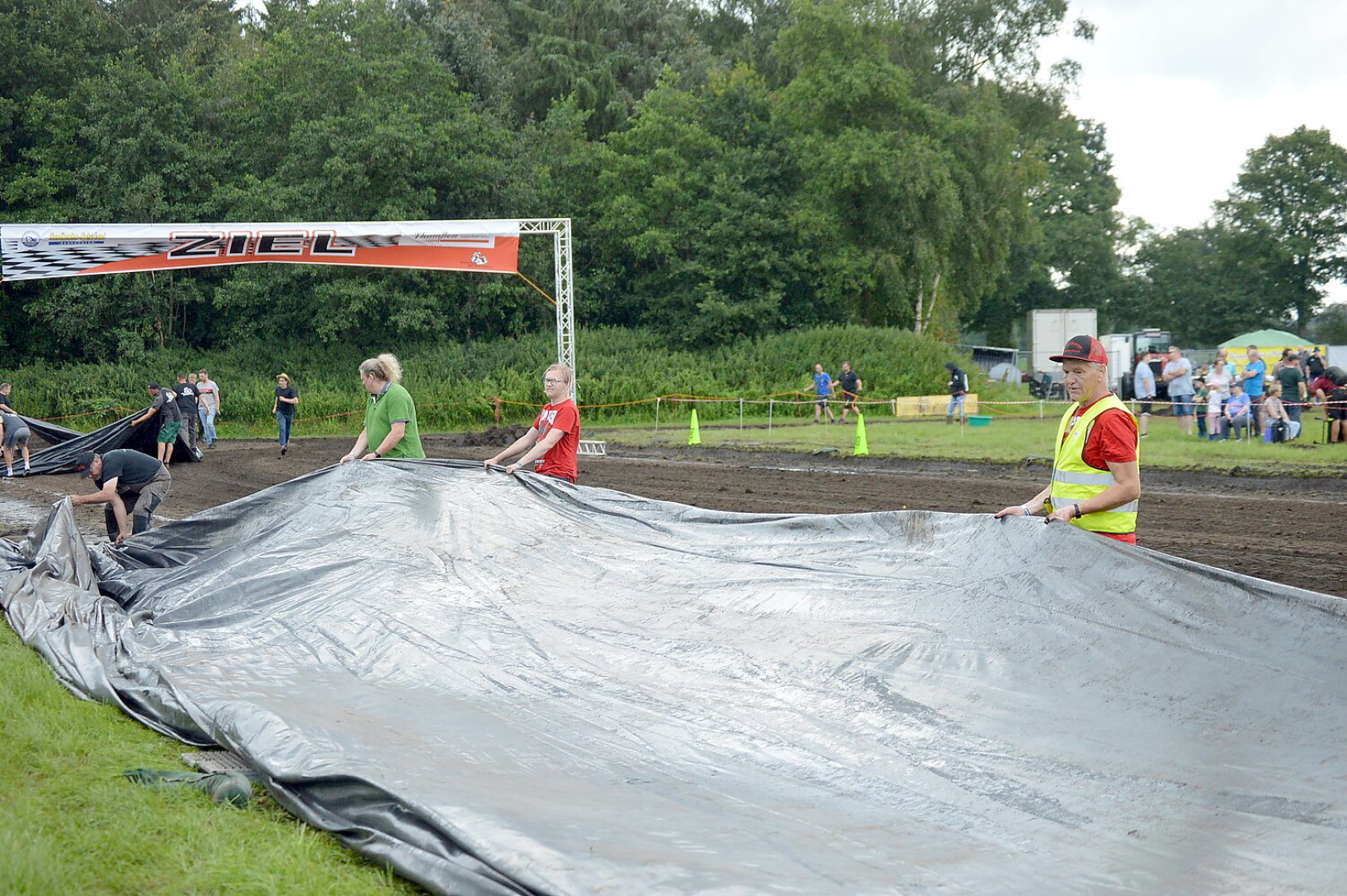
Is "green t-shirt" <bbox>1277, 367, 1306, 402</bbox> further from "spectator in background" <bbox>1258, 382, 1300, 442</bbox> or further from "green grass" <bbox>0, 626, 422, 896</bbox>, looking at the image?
"green grass" <bbox>0, 626, 422, 896</bbox>

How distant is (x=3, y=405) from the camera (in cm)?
1939

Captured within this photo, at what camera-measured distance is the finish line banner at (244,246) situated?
880 inches

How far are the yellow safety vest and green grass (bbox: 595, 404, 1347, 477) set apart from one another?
11.6m

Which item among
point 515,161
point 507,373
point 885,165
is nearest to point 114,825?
point 507,373

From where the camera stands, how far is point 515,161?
42562mm

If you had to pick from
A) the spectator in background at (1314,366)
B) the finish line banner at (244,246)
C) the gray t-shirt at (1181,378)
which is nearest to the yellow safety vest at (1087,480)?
the gray t-shirt at (1181,378)

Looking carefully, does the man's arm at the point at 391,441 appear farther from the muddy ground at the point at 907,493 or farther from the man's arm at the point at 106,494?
the muddy ground at the point at 907,493

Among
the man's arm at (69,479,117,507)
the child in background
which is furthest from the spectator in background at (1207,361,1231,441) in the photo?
the man's arm at (69,479,117,507)

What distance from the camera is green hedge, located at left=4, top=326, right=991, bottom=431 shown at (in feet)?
112

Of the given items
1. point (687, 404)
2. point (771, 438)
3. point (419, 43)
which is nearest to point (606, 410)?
point (687, 404)

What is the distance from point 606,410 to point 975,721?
30394mm

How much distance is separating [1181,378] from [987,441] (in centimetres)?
381

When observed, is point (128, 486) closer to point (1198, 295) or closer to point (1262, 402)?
point (1262, 402)

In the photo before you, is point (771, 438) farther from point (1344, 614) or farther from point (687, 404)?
point (1344, 614)
